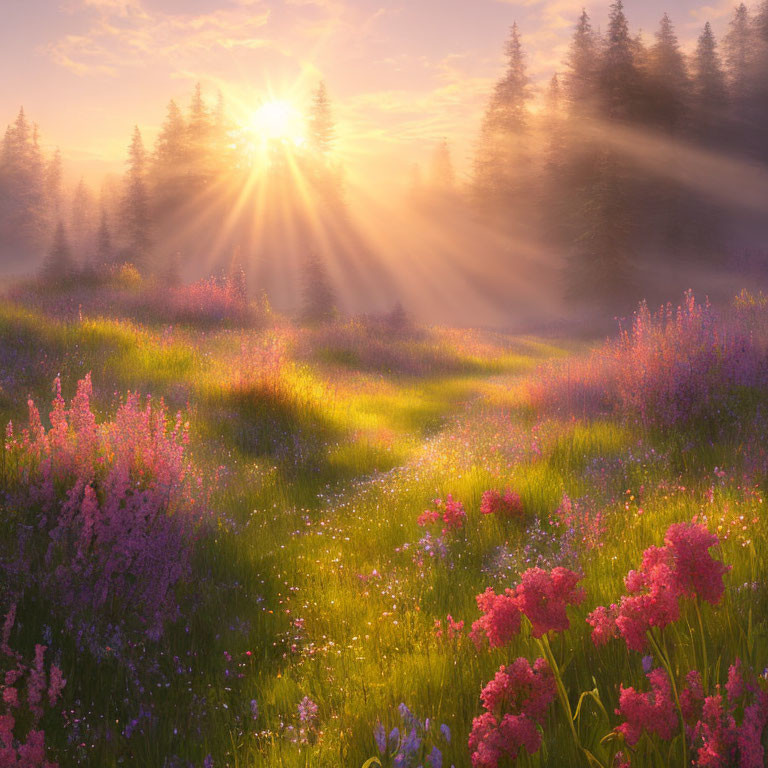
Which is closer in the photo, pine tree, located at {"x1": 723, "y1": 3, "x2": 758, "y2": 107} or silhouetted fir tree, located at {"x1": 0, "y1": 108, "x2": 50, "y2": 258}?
pine tree, located at {"x1": 723, "y1": 3, "x2": 758, "y2": 107}

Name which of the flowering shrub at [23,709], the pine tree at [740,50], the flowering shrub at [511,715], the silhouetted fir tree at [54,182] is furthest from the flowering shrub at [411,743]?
the silhouetted fir tree at [54,182]

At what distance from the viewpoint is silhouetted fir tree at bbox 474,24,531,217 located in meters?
38.7

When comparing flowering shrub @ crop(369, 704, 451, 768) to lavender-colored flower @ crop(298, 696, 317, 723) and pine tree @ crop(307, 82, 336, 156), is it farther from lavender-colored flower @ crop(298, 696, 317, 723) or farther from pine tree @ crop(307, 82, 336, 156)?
pine tree @ crop(307, 82, 336, 156)

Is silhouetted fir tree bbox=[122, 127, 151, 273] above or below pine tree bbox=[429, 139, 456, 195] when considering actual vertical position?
below

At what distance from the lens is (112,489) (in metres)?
3.51

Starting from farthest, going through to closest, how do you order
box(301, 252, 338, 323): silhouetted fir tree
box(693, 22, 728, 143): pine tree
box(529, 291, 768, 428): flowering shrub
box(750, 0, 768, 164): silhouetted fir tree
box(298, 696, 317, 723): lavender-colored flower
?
box(750, 0, 768, 164): silhouetted fir tree
box(693, 22, 728, 143): pine tree
box(301, 252, 338, 323): silhouetted fir tree
box(529, 291, 768, 428): flowering shrub
box(298, 696, 317, 723): lavender-colored flower

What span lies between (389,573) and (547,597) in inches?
89.6

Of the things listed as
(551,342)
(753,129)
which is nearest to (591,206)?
(551,342)

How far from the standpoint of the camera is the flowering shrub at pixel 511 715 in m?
1.62

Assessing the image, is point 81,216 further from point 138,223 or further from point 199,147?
point 138,223

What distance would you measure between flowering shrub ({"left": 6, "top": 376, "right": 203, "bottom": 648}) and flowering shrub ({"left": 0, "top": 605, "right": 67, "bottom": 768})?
0.40 m

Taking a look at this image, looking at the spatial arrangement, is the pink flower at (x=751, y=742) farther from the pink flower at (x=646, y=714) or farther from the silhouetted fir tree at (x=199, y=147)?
the silhouetted fir tree at (x=199, y=147)

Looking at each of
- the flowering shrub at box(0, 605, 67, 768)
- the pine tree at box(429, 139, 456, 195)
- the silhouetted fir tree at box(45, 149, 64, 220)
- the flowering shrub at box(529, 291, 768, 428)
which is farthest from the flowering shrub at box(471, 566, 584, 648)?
the silhouetted fir tree at box(45, 149, 64, 220)

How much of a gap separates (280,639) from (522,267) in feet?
123
